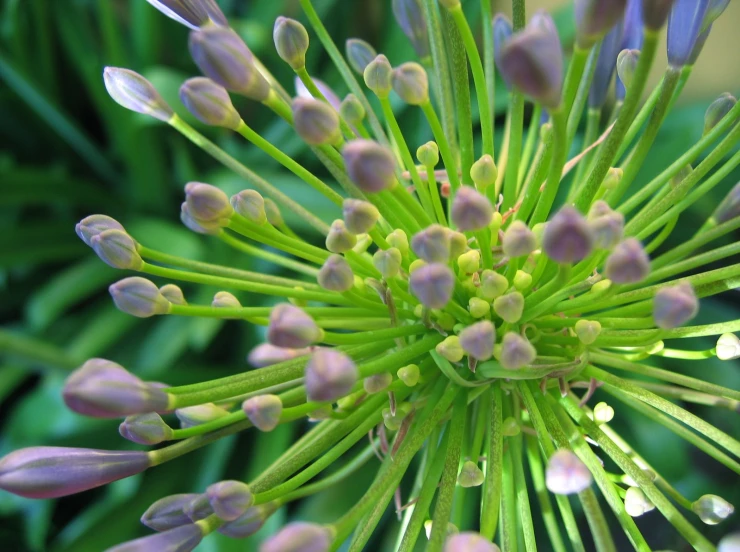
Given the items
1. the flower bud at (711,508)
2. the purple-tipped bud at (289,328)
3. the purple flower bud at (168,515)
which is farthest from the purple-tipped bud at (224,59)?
the flower bud at (711,508)

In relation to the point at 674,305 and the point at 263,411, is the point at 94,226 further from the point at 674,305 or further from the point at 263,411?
the point at 674,305

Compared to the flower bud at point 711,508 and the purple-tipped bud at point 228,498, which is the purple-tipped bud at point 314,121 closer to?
the purple-tipped bud at point 228,498

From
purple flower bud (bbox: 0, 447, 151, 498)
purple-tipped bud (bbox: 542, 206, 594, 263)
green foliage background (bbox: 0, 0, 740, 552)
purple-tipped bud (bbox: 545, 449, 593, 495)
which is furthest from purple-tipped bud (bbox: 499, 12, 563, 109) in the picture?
green foliage background (bbox: 0, 0, 740, 552)

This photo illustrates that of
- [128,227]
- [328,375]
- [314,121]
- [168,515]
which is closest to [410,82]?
[314,121]

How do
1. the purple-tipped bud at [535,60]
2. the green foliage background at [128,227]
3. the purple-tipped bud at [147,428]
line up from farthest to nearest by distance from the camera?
1. the green foliage background at [128,227]
2. the purple-tipped bud at [147,428]
3. the purple-tipped bud at [535,60]

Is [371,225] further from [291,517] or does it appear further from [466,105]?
[291,517]

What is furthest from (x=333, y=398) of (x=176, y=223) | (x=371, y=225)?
(x=176, y=223)
